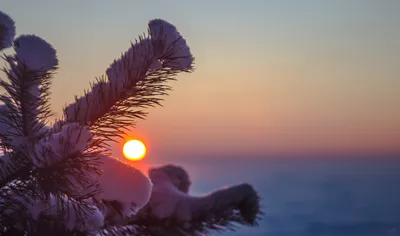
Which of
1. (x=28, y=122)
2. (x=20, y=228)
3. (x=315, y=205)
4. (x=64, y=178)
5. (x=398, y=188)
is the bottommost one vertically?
(x=20, y=228)

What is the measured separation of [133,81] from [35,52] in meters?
0.25

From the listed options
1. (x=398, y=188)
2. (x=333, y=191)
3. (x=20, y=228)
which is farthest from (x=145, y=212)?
(x=398, y=188)

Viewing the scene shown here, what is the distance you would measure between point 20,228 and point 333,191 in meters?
16.6

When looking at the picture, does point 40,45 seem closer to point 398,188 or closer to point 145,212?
point 145,212

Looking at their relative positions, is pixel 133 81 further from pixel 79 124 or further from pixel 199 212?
pixel 199 212

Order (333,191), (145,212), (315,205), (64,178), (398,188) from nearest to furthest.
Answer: (64,178)
(145,212)
(315,205)
(333,191)
(398,188)

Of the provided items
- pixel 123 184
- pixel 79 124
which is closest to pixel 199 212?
pixel 123 184

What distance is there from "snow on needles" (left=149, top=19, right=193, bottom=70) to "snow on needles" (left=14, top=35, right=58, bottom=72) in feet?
0.85

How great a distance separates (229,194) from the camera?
4.91 feet

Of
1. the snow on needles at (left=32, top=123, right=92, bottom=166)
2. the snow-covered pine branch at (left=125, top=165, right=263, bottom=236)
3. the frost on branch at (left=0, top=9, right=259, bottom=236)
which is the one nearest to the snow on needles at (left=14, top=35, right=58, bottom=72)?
the frost on branch at (left=0, top=9, right=259, bottom=236)

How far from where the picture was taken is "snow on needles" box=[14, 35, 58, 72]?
1.17 metres

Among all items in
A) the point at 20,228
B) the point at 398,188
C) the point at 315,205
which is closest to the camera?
the point at 20,228

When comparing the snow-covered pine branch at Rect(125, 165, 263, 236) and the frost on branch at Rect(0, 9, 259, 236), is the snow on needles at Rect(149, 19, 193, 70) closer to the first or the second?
the frost on branch at Rect(0, 9, 259, 236)

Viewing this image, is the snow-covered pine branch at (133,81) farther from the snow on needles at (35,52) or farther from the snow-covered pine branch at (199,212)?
the snow-covered pine branch at (199,212)
